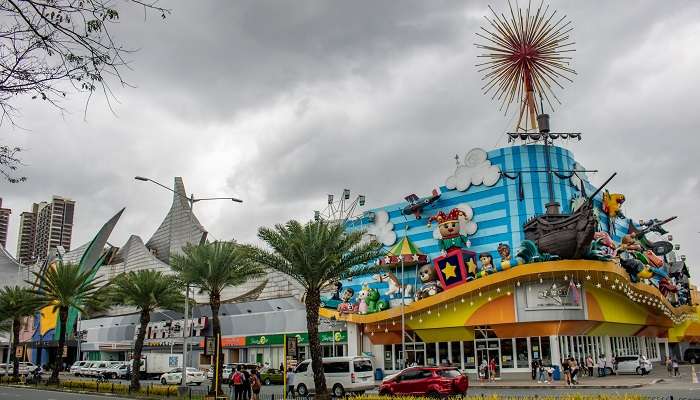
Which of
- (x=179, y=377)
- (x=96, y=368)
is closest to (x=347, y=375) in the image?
(x=179, y=377)

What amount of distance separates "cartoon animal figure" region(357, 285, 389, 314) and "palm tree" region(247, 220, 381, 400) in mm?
21006

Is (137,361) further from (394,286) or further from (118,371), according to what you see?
(118,371)

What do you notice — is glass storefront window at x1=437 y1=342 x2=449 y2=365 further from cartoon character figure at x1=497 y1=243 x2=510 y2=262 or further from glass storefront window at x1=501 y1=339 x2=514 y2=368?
cartoon character figure at x1=497 y1=243 x2=510 y2=262

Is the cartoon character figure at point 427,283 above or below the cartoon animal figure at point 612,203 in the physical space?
below

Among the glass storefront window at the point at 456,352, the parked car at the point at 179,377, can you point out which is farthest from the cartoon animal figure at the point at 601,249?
the parked car at the point at 179,377

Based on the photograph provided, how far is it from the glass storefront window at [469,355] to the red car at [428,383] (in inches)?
714

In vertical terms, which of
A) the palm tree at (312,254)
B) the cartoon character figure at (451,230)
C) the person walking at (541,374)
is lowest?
the person walking at (541,374)

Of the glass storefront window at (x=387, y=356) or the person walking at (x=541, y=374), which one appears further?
the glass storefront window at (x=387, y=356)

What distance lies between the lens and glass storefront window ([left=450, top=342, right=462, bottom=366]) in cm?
4503

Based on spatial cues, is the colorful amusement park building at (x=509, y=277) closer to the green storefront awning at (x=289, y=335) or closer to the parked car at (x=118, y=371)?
the green storefront awning at (x=289, y=335)

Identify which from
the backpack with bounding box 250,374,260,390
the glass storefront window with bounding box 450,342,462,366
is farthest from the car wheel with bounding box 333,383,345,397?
the glass storefront window with bounding box 450,342,462,366

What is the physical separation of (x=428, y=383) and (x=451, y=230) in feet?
72.7

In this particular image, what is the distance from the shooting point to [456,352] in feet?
149

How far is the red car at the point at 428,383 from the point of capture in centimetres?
2577
